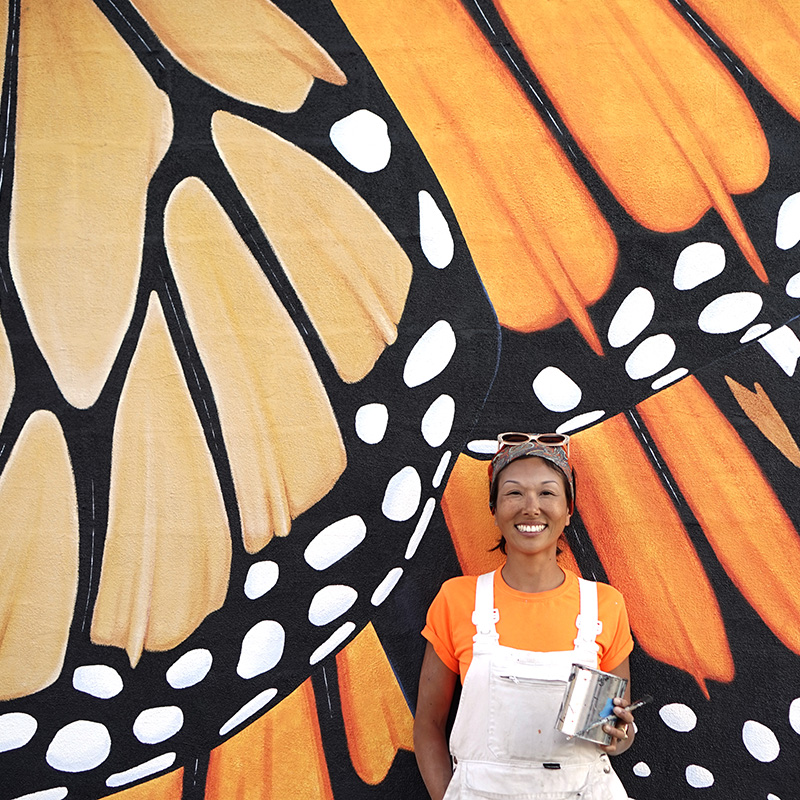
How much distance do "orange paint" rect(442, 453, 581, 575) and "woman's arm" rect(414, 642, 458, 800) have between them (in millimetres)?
360

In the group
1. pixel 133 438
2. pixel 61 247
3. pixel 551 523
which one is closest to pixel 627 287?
pixel 551 523

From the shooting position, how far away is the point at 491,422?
253cm

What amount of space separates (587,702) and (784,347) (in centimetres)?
131

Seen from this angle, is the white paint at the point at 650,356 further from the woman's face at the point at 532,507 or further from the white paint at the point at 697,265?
the woman's face at the point at 532,507

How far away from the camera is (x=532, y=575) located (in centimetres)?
226

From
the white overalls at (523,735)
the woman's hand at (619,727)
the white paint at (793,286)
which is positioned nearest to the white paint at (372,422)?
the white overalls at (523,735)

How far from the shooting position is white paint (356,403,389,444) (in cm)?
254

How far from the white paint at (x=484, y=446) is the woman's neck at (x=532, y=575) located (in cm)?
37

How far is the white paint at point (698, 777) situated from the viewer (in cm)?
243

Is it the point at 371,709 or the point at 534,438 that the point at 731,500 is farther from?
the point at 371,709

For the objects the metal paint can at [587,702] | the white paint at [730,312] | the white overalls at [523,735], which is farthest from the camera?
the white paint at [730,312]

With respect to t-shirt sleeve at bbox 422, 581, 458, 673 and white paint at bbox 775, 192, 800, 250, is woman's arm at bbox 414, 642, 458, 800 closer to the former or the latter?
t-shirt sleeve at bbox 422, 581, 458, 673

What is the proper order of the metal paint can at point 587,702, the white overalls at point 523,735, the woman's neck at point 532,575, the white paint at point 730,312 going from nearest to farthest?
the metal paint can at point 587,702
the white overalls at point 523,735
the woman's neck at point 532,575
the white paint at point 730,312

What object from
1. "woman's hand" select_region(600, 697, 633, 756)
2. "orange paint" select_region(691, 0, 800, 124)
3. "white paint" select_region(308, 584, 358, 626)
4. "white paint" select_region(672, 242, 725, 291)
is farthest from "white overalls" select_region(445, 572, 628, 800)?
"orange paint" select_region(691, 0, 800, 124)
